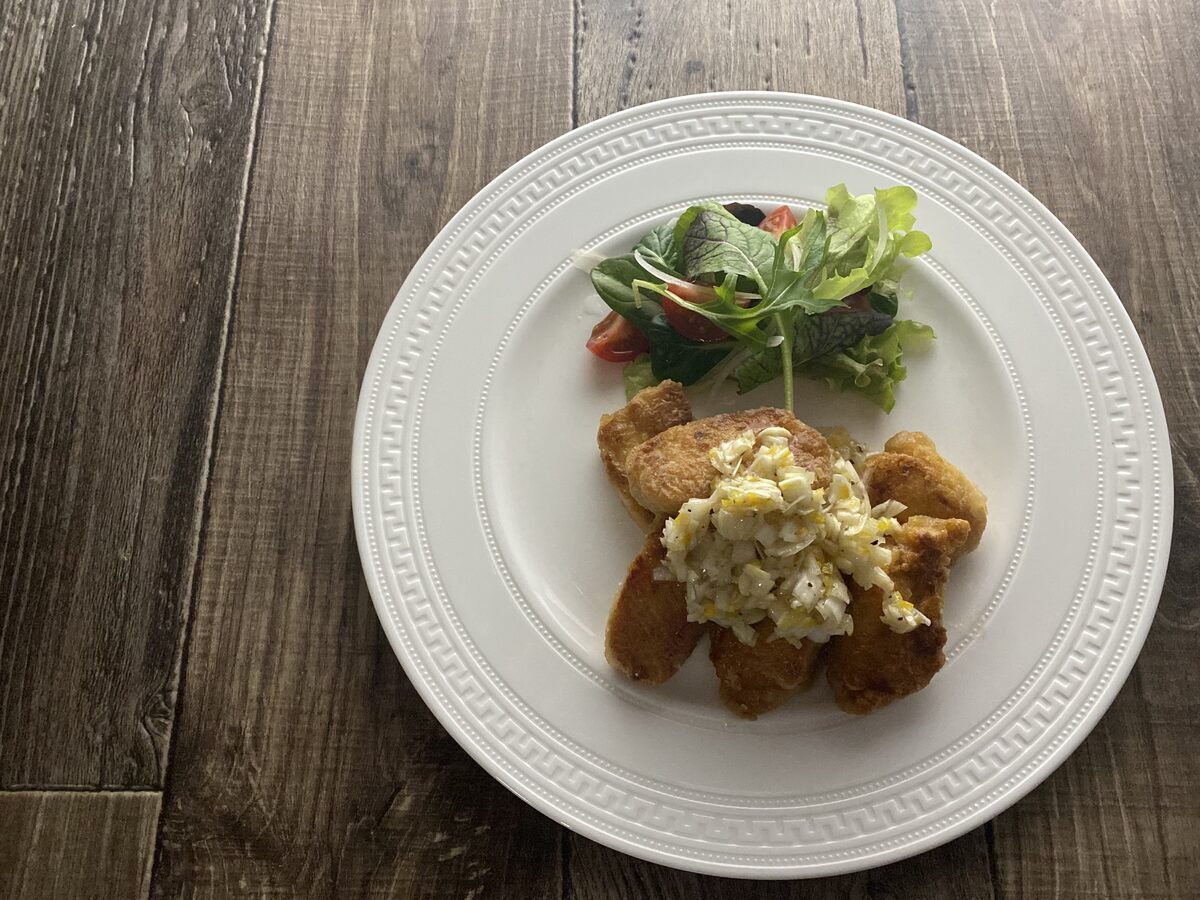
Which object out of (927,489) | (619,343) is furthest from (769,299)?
(927,489)

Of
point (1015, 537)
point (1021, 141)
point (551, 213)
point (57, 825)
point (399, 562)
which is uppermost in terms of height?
point (1021, 141)

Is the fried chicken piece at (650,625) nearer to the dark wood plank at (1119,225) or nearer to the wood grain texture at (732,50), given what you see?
the dark wood plank at (1119,225)

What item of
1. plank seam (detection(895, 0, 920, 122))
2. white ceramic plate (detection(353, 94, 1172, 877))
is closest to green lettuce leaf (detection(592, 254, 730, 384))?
white ceramic plate (detection(353, 94, 1172, 877))

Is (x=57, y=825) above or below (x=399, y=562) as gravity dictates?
below

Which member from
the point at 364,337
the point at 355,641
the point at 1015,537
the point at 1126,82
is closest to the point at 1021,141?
the point at 1126,82

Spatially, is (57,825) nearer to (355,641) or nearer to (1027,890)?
(355,641)

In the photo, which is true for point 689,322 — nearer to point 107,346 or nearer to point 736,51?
point 736,51
